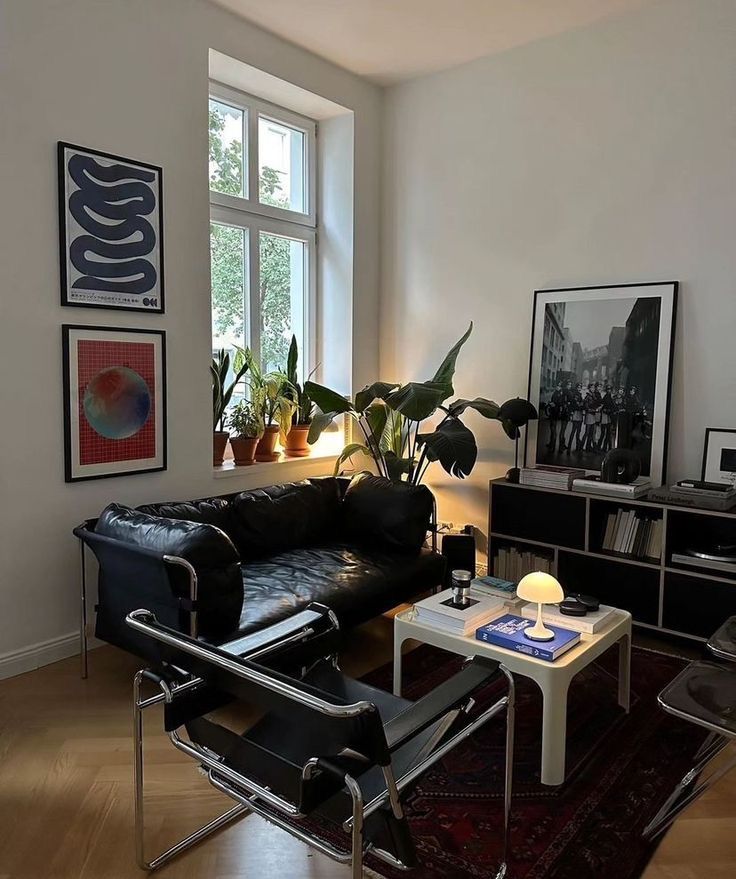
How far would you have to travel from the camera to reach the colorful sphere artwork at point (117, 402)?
11.1 feet

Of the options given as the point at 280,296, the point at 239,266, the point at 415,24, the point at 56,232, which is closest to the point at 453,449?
the point at 280,296

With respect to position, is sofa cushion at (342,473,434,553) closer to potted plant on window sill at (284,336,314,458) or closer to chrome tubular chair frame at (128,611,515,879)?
potted plant on window sill at (284,336,314,458)

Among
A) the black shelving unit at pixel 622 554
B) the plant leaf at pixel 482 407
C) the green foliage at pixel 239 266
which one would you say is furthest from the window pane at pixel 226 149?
the black shelving unit at pixel 622 554

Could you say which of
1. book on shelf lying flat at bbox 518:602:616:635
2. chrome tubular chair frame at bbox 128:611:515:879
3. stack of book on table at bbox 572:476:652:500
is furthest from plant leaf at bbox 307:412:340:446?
chrome tubular chair frame at bbox 128:611:515:879

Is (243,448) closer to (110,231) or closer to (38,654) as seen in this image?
(110,231)

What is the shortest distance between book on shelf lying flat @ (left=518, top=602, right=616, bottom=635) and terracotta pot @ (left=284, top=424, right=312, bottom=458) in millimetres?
2090

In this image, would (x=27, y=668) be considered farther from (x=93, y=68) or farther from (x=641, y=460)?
(x=641, y=460)

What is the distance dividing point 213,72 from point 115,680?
3312mm

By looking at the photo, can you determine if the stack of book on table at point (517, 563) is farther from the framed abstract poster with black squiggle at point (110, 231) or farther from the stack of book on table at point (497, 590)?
the framed abstract poster with black squiggle at point (110, 231)

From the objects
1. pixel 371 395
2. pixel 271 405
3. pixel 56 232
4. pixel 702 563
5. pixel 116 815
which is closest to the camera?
pixel 116 815

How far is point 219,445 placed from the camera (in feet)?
13.5

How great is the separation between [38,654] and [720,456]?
3.45 m

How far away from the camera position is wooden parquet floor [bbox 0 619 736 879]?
77.9 inches

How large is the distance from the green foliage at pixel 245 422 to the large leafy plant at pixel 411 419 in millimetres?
327
